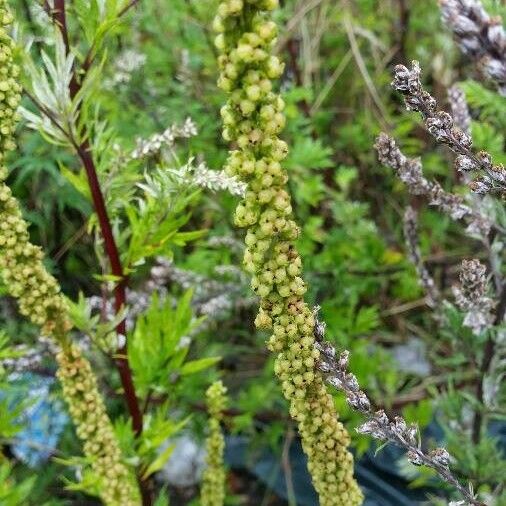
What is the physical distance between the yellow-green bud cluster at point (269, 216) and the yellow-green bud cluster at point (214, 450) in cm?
55

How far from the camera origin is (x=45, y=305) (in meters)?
1.39

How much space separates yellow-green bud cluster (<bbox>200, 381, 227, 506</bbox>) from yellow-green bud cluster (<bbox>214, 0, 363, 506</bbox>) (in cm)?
55

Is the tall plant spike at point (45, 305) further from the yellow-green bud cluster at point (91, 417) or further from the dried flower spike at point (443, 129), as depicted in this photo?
the dried flower spike at point (443, 129)

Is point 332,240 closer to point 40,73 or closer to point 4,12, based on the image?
point 40,73

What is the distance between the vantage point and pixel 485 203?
172 cm

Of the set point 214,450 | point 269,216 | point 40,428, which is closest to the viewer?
point 269,216

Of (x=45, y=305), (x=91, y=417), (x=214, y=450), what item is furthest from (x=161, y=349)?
(x=45, y=305)

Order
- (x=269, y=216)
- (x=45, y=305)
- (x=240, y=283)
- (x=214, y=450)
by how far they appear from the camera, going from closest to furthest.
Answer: (x=269, y=216) < (x=45, y=305) < (x=214, y=450) < (x=240, y=283)

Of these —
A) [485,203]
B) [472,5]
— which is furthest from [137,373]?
[472,5]

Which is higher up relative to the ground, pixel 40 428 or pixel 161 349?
pixel 161 349

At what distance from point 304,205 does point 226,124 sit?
6.25 feet

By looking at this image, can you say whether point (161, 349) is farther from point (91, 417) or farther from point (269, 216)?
point (269, 216)

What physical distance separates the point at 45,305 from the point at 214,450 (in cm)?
61

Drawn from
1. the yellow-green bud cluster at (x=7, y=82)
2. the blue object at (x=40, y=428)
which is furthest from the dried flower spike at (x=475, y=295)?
the blue object at (x=40, y=428)
